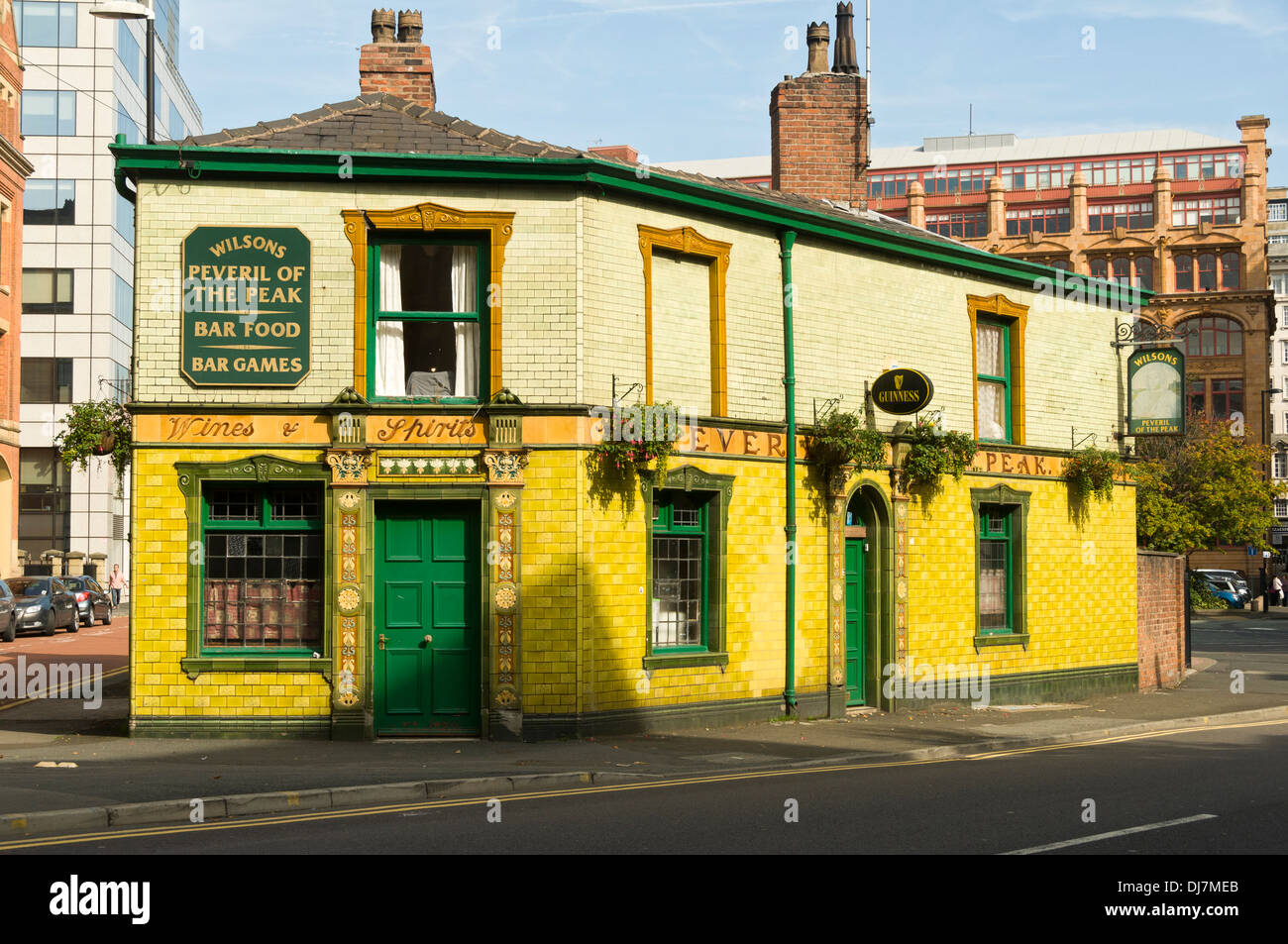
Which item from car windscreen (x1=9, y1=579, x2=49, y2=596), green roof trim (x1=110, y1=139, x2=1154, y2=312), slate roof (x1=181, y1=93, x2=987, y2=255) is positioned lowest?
car windscreen (x1=9, y1=579, x2=49, y2=596)

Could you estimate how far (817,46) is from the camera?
2481 cm

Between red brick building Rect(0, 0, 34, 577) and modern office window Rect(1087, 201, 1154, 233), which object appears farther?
modern office window Rect(1087, 201, 1154, 233)

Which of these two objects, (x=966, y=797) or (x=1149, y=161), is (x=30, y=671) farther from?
(x=1149, y=161)

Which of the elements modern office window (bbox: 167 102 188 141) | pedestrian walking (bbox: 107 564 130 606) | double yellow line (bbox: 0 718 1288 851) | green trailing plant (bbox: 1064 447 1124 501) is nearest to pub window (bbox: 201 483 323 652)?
double yellow line (bbox: 0 718 1288 851)

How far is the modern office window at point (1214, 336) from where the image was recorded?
3317 inches

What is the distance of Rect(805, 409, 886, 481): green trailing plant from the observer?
59.1ft

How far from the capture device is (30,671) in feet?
81.9

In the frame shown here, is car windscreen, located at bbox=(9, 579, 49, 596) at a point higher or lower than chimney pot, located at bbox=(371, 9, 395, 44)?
lower

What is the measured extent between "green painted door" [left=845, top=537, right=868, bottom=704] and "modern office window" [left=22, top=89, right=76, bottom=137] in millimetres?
58547

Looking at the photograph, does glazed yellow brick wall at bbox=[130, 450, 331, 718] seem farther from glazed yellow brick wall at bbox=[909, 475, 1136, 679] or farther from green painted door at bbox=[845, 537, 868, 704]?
glazed yellow brick wall at bbox=[909, 475, 1136, 679]

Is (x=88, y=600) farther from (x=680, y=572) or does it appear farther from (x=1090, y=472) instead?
(x=1090, y=472)

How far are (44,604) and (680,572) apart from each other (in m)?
26.5
